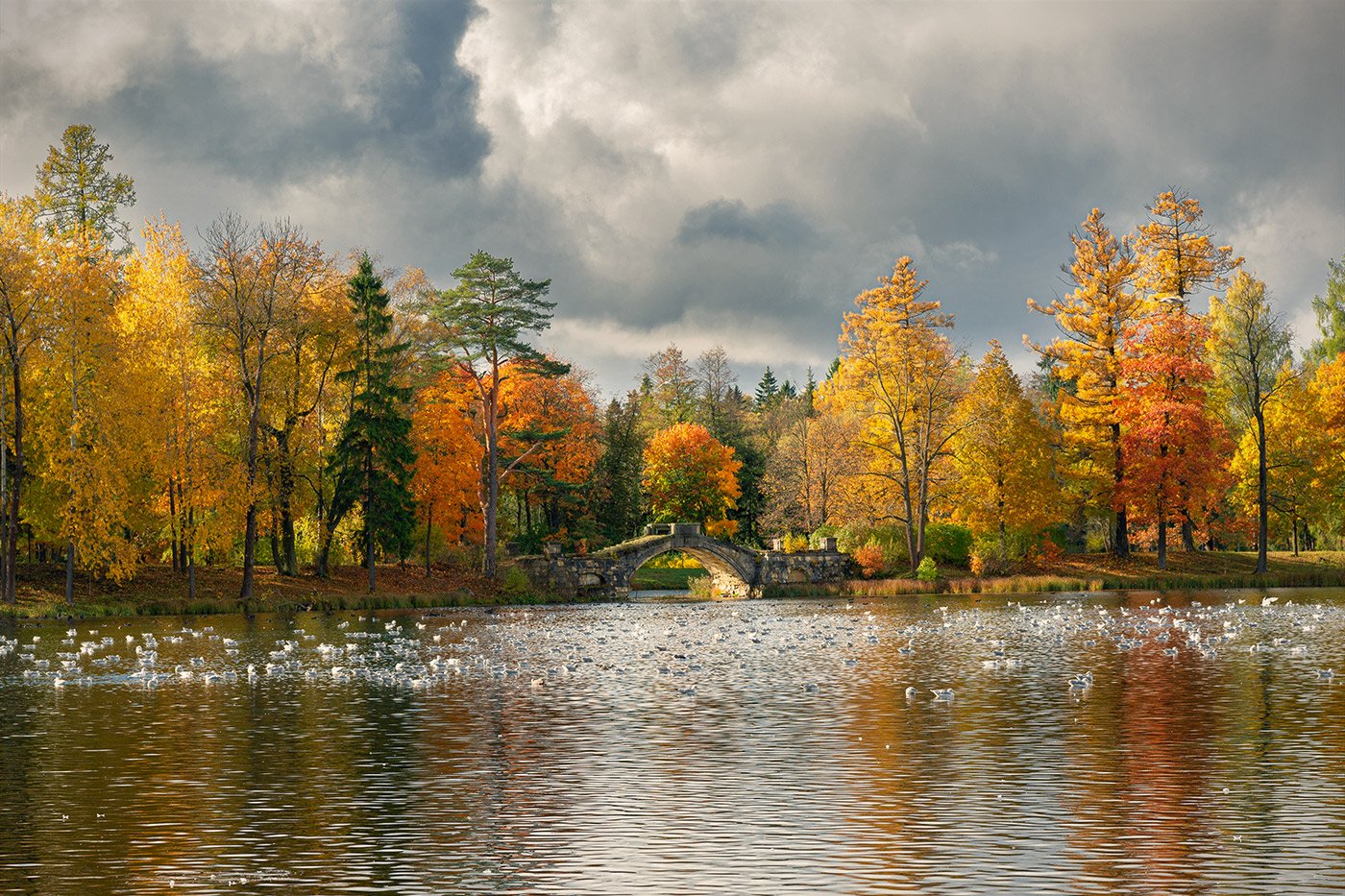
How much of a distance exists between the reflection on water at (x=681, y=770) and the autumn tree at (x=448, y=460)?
3615 centimetres

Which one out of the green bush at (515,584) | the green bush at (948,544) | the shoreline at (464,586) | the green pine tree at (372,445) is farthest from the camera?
the green bush at (948,544)

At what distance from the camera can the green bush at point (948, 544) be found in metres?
75.3

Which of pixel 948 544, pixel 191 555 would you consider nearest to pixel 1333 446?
pixel 948 544

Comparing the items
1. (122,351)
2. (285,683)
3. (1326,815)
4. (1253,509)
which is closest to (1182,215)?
(1253,509)

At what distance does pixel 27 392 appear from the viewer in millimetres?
53500

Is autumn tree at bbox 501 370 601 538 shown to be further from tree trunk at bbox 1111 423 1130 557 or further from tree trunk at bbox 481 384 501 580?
tree trunk at bbox 1111 423 1130 557

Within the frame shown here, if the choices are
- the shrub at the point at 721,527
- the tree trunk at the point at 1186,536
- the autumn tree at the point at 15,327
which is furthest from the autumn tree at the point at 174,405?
the tree trunk at the point at 1186,536

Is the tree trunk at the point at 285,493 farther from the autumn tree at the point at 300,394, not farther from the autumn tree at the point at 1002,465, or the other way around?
the autumn tree at the point at 1002,465

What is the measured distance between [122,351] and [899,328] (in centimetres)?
4241

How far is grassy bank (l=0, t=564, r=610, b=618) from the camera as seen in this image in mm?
52188

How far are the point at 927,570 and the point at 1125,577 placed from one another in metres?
10.5

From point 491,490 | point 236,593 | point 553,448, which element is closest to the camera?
point 236,593

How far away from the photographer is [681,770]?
650 inches

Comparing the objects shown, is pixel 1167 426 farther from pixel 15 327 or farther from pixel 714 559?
pixel 15 327
